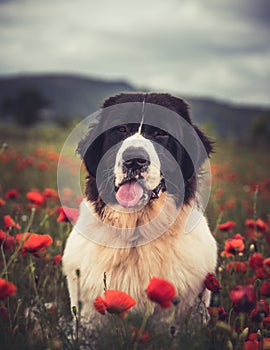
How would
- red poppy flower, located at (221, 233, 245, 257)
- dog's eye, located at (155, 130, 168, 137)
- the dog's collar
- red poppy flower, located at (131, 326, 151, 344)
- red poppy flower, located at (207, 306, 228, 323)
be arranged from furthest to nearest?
1. dog's eye, located at (155, 130, 168, 137)
2. the dog's collar
3. red poppy flower, located at (221, 233, 245, 257)
4. red poppy flower, located at (207, 306, 228, 323)
5. red poppy flower, located at (131, 326, 151, 344)

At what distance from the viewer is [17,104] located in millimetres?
59719

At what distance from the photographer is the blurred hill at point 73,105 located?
46969mm

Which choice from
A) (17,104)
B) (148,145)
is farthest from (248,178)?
(17,104)

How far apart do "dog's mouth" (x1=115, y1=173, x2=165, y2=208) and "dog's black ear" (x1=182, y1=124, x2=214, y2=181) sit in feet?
0.99

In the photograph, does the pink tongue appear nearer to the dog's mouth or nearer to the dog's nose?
the dog's mouth

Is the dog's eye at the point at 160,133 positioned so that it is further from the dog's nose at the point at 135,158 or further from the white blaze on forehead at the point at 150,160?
the dog's nose at the point at 135,158

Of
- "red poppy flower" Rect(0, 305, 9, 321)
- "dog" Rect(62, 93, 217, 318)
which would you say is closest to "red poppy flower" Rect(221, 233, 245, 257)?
"dog" Rect(62, 93, 217, 318)

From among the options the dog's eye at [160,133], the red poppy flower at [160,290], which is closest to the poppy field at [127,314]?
the red poppy flower at [160,290]

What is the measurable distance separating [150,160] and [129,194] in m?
0.29

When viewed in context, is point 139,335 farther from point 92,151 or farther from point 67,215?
point 92,151

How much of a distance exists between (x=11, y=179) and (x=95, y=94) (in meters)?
139

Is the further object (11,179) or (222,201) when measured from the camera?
(11,179)

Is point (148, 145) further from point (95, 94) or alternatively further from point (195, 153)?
point (95, 94)

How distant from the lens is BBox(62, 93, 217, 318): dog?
274cm
